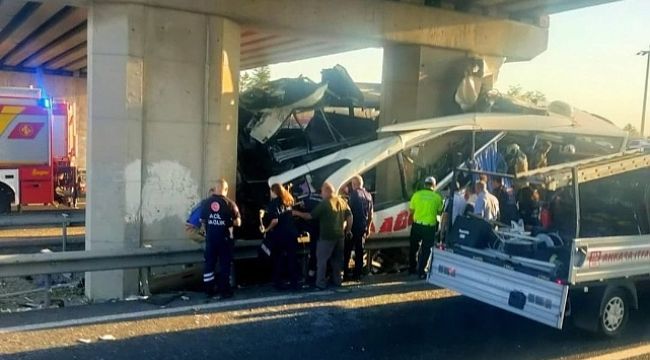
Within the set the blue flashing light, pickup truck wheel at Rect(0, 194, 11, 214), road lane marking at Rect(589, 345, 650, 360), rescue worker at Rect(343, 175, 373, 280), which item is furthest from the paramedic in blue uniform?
the blue flashing light

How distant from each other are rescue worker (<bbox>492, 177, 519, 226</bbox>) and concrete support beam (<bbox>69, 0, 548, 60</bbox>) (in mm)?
3810

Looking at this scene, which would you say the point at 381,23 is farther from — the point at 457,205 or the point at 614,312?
the point at 614,312

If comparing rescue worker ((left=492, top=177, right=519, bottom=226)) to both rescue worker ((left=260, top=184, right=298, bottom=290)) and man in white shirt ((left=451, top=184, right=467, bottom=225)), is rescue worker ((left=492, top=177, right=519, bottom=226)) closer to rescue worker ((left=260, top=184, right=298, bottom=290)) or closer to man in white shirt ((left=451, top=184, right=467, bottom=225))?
man in white shirt ((left=451, top=184, right=467, bottom=225))

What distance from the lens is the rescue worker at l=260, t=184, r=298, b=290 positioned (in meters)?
8.77

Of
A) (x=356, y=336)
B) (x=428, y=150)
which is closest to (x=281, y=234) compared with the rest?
(x=356, y=336)

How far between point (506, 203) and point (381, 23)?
4.33 metres

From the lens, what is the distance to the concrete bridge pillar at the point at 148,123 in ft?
30.0

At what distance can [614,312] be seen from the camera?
23.1 ft

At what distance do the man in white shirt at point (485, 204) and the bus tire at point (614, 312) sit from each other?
1.93 meters

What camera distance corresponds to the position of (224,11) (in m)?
9.87

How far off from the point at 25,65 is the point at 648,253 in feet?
85.8

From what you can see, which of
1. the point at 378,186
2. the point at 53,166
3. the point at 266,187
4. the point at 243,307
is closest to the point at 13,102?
the point at 53,166

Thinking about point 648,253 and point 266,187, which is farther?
point 266,187

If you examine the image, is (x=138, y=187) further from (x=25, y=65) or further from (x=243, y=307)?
(x=25, y=65)
